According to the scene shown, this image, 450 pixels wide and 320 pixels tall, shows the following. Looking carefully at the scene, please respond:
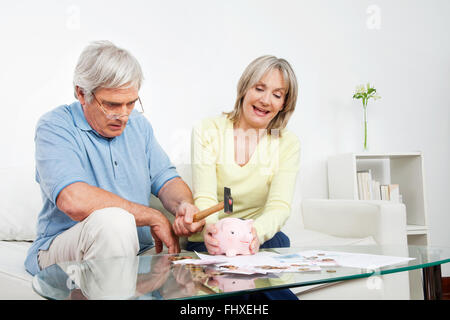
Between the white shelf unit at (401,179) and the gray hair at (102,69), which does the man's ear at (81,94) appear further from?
the white shelf unit at (401,179)

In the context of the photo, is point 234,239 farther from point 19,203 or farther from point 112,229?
point 19,203

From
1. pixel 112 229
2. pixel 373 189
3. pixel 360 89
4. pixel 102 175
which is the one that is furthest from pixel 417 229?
pixel 112 229

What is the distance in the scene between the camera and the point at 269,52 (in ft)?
7.81

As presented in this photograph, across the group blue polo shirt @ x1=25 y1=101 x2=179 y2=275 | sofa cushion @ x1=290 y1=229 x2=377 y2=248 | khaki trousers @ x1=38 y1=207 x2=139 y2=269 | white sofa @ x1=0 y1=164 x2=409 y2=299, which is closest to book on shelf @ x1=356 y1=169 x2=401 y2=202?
white sofa @ x1=0 y1=164 x2=409 y2=299

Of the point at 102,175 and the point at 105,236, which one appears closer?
the point at 105,236

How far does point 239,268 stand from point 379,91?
2039 millimetres

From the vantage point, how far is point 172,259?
0.95 metres

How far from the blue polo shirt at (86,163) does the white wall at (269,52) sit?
0.68 metres

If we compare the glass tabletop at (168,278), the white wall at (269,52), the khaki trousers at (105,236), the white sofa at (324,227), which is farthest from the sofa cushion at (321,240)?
the khaki trousers at (105,236)

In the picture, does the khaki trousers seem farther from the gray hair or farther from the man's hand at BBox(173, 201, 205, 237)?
the gray hair

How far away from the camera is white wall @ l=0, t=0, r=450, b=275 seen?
196 cm

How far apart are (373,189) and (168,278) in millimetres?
1791

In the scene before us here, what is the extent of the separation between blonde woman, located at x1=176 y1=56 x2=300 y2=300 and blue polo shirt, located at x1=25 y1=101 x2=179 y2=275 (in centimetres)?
14
